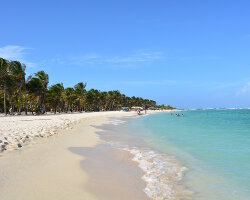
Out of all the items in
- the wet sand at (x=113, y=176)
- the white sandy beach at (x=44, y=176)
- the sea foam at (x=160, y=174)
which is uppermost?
the white sandy beach at (x=44, y=176)

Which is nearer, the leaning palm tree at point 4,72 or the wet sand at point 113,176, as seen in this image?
the wet sand at point 113,176

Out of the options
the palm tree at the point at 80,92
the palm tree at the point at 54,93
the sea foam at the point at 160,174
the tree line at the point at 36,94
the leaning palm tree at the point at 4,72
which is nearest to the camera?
the sea foam at the point at 160,174

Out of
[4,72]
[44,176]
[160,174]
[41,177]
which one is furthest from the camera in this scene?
[4,72]

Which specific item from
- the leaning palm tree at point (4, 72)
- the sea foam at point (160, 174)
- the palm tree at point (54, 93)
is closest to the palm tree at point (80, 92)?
the palm tree at point (54, 93)

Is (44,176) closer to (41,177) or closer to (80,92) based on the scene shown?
(41,177)

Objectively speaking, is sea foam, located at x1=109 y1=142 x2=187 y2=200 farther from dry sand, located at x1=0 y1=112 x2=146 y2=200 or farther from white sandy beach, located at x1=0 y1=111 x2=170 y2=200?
dry sand, located at x1=0 y1=112 x2=146 y2=200

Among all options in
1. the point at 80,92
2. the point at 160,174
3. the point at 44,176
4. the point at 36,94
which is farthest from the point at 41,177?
the point at 80,92

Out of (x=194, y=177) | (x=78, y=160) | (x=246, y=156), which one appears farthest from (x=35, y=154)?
(x=246, y=156)

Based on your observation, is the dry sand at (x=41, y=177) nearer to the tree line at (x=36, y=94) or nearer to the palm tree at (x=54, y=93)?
the tree line at (x=36, y=94)


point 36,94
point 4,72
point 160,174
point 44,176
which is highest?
point 4,72

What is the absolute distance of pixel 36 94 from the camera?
65.8m

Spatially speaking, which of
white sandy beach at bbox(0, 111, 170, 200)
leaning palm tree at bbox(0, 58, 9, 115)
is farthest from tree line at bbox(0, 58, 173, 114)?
white sandy beach at bbox(0, 111, 170, 200)

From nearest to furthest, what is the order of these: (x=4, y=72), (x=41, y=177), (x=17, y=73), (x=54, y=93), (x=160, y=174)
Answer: (x=41, y=177)
(x=160, y=174)
(x=4, y=72)
(x=17, y=73)
(x=54, y=93)

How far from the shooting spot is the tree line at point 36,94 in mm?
52375
